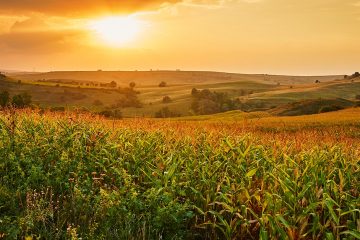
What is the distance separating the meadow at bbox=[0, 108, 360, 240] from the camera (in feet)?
26.5

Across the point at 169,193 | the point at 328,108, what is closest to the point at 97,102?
the point at 328,108

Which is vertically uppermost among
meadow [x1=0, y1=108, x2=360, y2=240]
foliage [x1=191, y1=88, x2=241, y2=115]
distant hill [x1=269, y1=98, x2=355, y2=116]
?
meadow [x1=0, y1=108, x2=360, y2=240]

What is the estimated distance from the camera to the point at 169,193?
902 centimetres

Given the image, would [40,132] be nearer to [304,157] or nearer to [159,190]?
[159,190]

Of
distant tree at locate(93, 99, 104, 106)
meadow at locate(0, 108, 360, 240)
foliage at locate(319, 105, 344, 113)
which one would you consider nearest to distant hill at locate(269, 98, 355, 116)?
foliage at locate(319, 105, 344, 113)

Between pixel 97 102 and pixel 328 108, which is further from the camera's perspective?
pixel 97 102

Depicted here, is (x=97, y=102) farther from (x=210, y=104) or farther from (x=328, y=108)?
(x=328, y=108)

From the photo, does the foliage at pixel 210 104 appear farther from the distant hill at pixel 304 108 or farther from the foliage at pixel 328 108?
the foliage at pixel 328 108

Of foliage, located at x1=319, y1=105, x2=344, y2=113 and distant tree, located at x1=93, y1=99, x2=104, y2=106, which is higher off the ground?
foliage, located at x1=319, y1=105, x2=344, y2=113

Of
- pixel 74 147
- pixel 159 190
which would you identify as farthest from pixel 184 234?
pixel 74 147

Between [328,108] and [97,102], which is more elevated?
[328,108]

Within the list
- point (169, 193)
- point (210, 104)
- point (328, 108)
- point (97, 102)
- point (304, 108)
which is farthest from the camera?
point (97, 102)

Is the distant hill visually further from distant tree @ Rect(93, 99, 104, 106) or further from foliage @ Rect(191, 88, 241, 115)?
distant tree @ Rect(93, 99, 104, 106)

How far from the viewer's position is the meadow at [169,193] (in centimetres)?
806
